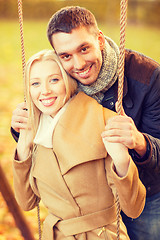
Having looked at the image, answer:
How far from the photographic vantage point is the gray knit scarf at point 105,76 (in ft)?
5.95

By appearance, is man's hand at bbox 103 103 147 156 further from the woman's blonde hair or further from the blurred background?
the blurred background

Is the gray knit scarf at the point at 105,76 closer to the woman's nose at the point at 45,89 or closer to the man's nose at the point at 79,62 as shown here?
the man's nose at the point at 79,62

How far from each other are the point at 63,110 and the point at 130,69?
58cm

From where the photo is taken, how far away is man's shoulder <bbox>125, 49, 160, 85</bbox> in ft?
6.36

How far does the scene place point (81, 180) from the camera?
5.02 feet

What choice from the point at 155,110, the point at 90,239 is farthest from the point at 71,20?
the point at 90,239

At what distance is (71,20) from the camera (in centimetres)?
169

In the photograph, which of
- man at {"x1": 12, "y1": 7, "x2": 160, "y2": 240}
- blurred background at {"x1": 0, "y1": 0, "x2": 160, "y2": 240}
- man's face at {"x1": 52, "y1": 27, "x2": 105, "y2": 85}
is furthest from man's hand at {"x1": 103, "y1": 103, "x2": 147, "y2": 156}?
blurred background at {"x1": 0, "y1": 0, "x2": 160, "y2": 240}

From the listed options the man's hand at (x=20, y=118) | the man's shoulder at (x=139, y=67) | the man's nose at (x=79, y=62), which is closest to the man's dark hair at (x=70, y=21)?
the man's nose at (x=79, y=62)

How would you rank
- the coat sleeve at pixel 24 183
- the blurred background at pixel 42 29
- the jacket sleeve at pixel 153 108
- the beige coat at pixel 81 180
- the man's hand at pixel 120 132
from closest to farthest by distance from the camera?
the man's hand at pixel 120 132, the beige coat at pixel 81 180, the coat sleeve at pixel 24 183, the jacket sleeve at pixel 153 108, the blurred background at pixel 42 29

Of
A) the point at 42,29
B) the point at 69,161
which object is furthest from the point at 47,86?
the point at 42,29

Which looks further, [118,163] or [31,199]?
[31,199]

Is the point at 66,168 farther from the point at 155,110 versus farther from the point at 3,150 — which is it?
the point at 3,150

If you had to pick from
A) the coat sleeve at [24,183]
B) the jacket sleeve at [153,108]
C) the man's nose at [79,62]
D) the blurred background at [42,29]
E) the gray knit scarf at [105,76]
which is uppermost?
the man's nose at [79,62]
